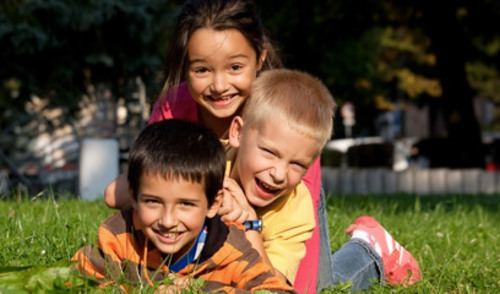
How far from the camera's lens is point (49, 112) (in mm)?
14352

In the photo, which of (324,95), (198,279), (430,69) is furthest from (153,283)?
(430,69)

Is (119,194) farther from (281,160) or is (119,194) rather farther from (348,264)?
(348,264)

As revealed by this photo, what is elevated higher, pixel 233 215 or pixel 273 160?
pixel 273 160

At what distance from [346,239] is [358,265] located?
0.78 m

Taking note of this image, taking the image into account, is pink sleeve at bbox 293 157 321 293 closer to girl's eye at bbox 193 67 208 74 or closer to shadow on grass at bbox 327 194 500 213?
girl's eye at bbox 193 67 208 74

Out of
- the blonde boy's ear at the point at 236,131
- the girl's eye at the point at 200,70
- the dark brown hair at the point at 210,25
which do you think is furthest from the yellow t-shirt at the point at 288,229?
the dark brown hair at the point at 210,25

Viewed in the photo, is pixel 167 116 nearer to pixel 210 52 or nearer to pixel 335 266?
pixel 210 52

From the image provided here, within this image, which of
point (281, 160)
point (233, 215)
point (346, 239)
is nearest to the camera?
point (233, 215)

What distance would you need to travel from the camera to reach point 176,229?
10.6 ft

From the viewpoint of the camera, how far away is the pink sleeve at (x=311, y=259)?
3955 mm

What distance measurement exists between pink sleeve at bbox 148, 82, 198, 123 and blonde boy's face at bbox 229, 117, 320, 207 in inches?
28.6

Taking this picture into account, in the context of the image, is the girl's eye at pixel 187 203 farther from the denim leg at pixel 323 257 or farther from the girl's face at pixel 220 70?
the denim leg at pixel 323 257

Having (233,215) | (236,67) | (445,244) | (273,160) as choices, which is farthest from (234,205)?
(445,244)

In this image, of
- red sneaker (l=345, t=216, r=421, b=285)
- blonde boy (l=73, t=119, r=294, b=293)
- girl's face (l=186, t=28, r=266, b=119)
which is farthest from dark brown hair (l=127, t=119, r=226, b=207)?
red sneaker (l=345, t=216, r=421, b=285)
